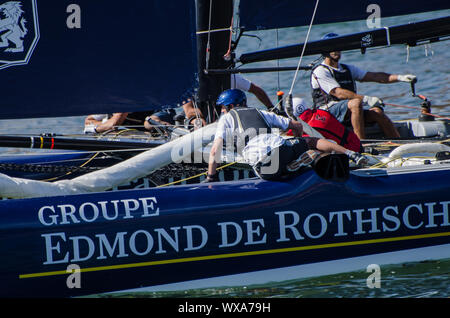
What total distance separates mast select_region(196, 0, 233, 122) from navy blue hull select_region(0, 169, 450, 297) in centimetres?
201

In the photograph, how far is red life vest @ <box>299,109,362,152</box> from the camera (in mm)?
6223

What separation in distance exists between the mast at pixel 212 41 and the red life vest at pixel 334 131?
1.01 meters

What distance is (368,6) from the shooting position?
23.4ft

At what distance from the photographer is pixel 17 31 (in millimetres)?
5254

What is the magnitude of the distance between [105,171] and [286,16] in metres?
2.92

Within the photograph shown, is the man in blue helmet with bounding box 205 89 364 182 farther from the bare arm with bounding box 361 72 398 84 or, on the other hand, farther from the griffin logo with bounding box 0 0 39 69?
the bare arm with bounding box 361 72 398 84

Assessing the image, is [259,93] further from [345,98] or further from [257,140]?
[257,140]

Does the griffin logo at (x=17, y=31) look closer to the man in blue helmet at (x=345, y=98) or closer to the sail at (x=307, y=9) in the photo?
the sail at (x=307, y=9)

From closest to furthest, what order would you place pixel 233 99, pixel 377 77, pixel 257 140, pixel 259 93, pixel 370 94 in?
pixel 257 140 < pixel 233 99 < pixel 377 77 < pixel 259 93 < pixel 370 94

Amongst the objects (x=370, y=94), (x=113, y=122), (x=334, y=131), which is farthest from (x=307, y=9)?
(x=370, y=94)

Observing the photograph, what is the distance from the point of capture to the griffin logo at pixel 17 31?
5184 millimetres

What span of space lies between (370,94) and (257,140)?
8301 millimetres
